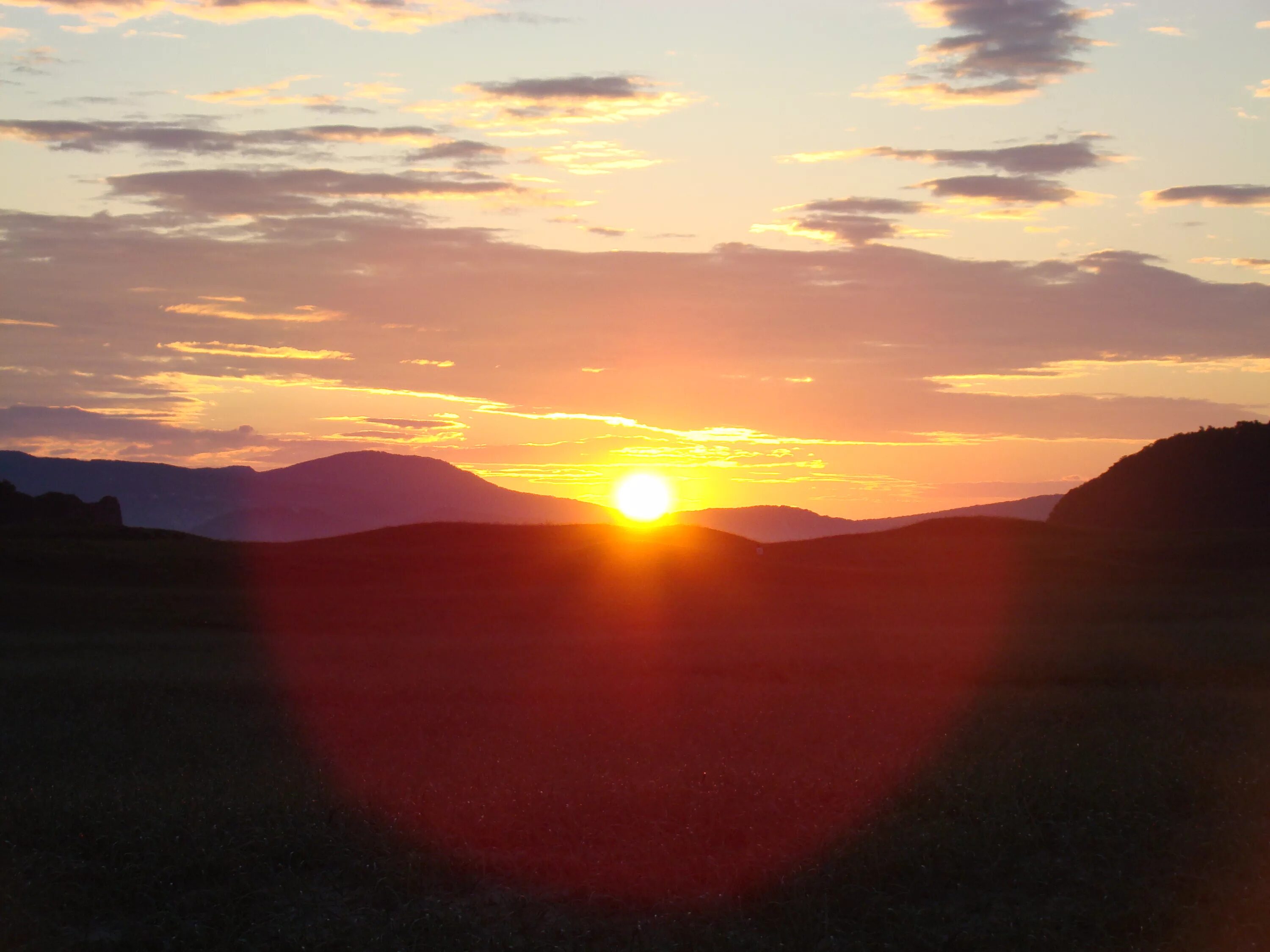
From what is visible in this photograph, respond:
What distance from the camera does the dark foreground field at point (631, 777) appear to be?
8875 millimetres

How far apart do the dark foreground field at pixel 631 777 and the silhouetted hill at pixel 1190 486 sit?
40360 mm

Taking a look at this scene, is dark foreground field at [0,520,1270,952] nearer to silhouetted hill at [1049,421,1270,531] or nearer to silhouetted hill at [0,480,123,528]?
silhouetted hill at [0,480,123,528]

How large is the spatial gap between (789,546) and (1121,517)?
33.1 meters

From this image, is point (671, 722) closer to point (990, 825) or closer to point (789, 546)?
point (990, 825)

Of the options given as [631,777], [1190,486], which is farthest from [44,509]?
[1190,486]

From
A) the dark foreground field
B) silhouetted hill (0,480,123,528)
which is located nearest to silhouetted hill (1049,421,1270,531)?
the dark foreground field

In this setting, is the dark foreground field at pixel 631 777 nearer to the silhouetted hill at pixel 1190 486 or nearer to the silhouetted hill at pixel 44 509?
the silhouetted hill at pixel 44 509

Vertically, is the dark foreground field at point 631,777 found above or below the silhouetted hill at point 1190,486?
below

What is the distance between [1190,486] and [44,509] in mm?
67570

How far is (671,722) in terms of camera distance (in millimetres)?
16656

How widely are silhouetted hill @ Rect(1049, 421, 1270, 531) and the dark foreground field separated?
40.4 metres

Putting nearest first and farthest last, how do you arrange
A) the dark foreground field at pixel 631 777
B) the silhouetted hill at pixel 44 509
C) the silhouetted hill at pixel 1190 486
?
1. the dark foreground field at pixel 631 777
2. the silhouetted hill at pixel 44 509
3. the silhouetted hill at pixel 1190 486

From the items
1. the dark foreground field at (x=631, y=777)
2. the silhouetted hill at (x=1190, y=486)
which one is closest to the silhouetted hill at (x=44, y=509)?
the dark foreground field at (x=631, y=777)

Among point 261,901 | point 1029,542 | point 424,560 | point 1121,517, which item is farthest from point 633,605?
point 1121,517
